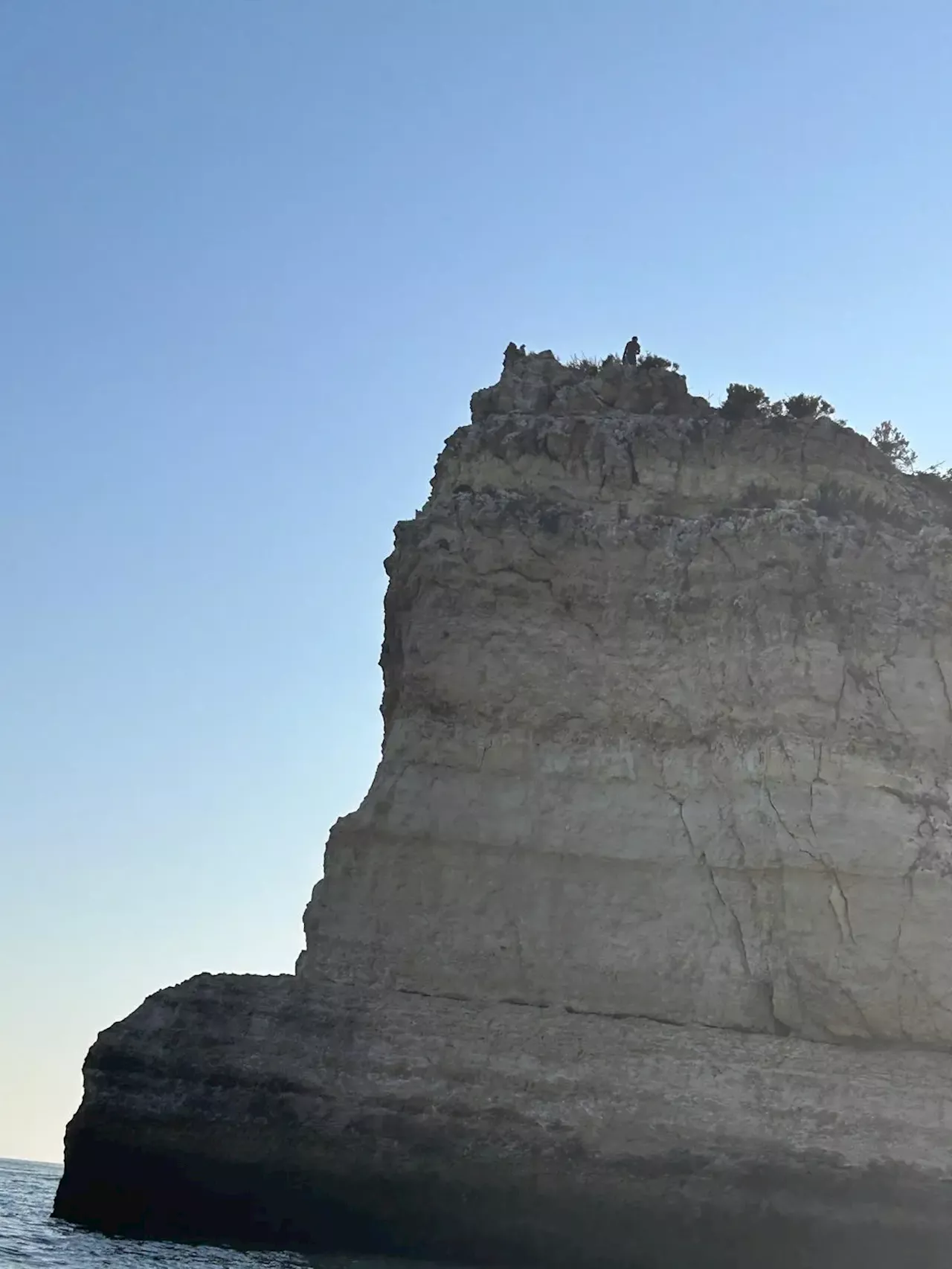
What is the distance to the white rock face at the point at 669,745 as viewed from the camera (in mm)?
21922

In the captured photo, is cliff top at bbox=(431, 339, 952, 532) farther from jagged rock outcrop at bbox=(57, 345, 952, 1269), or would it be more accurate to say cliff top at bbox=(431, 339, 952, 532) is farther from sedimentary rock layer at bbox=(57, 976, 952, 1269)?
sedimentary rock layer at bbox=(57, 976, 952, 1269)

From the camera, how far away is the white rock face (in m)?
21.9

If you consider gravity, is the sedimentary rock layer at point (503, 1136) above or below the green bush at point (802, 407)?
below

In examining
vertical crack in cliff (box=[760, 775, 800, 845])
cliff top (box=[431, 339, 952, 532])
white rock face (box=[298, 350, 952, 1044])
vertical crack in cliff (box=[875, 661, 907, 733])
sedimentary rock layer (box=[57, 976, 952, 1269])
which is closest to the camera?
sedimentary rock layer (box=[57, 976, 952, 1269])

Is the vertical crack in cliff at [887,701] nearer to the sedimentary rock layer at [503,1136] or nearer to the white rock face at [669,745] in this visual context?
the white rock face at [669,745]

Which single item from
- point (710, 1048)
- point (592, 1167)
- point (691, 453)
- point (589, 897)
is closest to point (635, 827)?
point (589, 897)

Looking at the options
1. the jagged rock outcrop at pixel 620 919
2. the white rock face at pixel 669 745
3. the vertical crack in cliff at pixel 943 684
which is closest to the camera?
the jagged rock outcrop at pixel 620 919

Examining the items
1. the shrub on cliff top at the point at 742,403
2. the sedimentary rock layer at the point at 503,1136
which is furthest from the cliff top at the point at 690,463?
the sedimentary rock layer at the point at 503,1136

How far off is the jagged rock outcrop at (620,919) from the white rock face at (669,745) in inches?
2.0

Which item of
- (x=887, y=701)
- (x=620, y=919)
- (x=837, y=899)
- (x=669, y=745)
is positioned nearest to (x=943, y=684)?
(x=887, y=701)

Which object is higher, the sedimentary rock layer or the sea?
the sedimentary rock layer

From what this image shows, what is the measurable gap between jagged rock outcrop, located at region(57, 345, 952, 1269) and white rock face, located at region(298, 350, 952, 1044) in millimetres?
51

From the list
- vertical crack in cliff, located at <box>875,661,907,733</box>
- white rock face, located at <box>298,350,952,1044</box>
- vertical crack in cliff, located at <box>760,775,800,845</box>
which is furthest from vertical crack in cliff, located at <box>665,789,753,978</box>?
vertical crack in cliff, located at <box>875,661,907,733</box>

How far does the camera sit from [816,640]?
23406 millimetres
